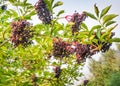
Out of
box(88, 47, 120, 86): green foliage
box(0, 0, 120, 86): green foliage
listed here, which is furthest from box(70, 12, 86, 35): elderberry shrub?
box(88, 47, 120, 86): green foliage

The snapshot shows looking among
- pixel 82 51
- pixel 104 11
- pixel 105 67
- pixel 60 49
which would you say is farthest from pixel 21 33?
pixel 105 67

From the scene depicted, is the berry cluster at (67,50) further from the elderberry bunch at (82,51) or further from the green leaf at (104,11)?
the green leaf at (104,11)

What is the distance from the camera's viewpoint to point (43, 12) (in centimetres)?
389

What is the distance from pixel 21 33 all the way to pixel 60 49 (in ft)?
1.73

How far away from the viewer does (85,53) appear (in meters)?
3.60

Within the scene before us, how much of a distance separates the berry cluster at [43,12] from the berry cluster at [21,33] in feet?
1.27

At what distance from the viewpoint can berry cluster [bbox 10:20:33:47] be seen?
3.40 meters

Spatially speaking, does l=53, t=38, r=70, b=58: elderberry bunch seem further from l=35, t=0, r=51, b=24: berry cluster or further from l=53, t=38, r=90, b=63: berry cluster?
Answer: l=35, t=0, r=51, b=24: berry cluster

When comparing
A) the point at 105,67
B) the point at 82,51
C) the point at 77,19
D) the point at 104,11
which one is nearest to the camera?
the point at 104,11

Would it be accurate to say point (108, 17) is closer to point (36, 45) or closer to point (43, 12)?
point (43, 12)

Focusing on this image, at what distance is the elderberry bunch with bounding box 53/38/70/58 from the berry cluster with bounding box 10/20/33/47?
0.35 metres

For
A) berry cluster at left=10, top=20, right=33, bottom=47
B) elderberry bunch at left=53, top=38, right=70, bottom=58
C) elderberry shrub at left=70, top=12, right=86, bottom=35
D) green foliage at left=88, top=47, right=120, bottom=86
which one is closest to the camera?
berry cluster at left=10, top=20, right=33, bottom=47

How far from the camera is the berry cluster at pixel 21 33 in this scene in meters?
3.40

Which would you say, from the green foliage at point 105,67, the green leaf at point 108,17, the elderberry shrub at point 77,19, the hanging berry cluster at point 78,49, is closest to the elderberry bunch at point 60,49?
the hanging berry cluster at point 78,49
